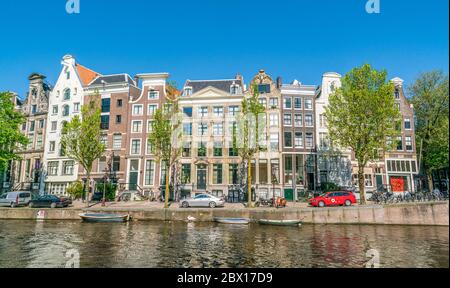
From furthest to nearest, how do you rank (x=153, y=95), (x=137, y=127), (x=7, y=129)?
(x=153, y=95), (x=137, y=127), (x=7, y=129)

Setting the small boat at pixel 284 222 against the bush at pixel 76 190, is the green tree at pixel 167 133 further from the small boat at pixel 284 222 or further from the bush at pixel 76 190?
the bush at pixel 76 190

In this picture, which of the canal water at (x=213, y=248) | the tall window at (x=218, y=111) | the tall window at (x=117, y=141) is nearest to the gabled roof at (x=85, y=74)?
the tall window at (x=117, y=141)

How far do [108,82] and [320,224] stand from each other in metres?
44.5

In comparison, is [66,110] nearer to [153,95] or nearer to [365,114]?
[153,95]

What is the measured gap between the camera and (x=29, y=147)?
5575 centimetres

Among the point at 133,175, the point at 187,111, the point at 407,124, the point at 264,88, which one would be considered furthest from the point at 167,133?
the point at 407,124

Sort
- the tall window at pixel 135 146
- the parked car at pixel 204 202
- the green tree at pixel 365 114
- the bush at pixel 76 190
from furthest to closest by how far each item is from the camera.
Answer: the tall window at pixel 135 146 < the bush at pixel 76 190 < the parked car at pixel 204 202 < the green tree at pixel 365 114

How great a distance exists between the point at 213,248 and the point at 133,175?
33962 millimetres

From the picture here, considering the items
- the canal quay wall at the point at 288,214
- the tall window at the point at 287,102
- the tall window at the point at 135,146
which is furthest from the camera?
the tall window at the point at 135,146

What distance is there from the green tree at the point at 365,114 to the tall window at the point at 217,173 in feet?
62.3

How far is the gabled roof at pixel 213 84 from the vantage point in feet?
169

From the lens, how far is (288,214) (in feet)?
100.0
